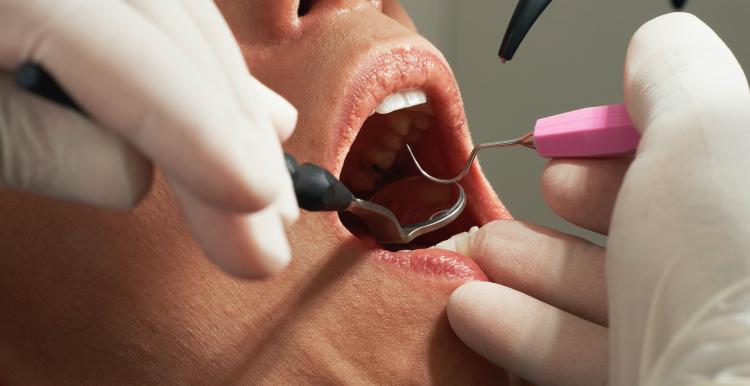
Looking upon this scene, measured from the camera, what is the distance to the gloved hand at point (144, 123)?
0.37 meters

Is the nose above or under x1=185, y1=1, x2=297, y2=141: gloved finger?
under

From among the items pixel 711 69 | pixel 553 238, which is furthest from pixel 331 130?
pixel 711 69

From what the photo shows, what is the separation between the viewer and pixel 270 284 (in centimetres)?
65

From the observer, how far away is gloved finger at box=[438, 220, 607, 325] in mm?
688

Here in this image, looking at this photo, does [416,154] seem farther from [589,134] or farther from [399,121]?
[589,134]

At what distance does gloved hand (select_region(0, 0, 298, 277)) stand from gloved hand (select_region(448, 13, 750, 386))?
0.93 feet

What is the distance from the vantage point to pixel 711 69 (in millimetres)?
609

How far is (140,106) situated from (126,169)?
0.05 meters

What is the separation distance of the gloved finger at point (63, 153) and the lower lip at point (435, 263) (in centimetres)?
34

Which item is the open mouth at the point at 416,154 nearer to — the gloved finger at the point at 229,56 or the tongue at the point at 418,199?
the tongue at the point at 418,199

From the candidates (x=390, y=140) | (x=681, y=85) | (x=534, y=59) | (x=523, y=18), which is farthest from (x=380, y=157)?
(x=534, y=59)

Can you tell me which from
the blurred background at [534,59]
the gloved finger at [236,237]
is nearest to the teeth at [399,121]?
the gloved finger at [236,237]

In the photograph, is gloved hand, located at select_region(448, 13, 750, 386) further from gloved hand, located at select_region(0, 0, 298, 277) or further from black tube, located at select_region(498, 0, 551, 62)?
gloved hand, located at select_region(0, 0, 298, 277)

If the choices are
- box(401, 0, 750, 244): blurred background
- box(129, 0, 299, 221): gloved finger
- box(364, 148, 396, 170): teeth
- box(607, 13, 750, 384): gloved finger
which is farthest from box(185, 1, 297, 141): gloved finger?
box(401, 0, 750, 244): blurred background
